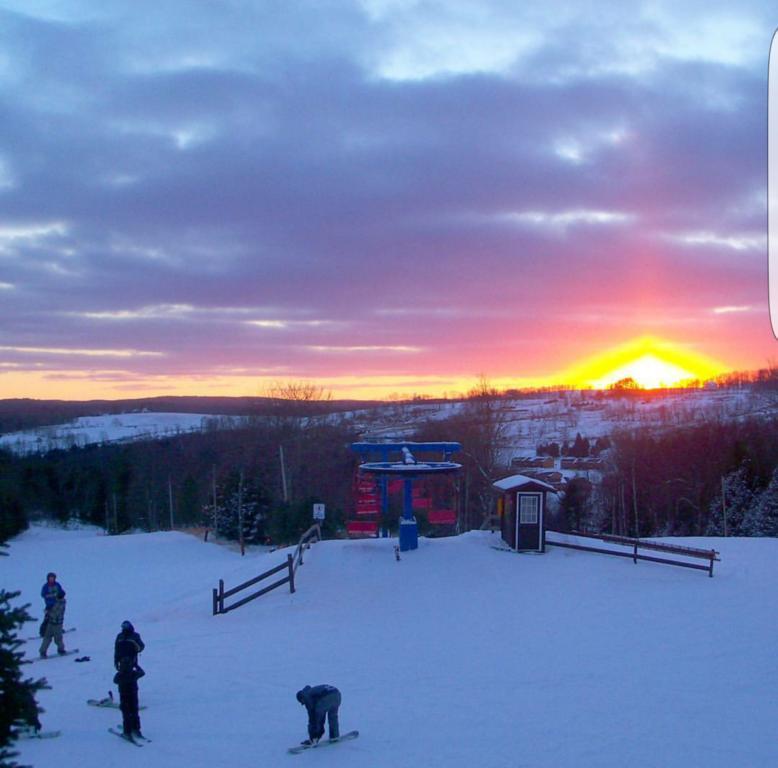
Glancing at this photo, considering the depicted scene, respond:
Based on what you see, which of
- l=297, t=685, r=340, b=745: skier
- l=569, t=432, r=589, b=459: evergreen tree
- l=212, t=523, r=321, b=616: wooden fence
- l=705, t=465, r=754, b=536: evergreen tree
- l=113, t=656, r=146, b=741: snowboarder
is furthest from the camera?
l=569, t=432, r=589, b=459: evergreen tree

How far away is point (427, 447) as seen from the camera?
23734 millimetres

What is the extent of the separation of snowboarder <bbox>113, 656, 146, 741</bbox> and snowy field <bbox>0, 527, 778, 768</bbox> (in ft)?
1.02

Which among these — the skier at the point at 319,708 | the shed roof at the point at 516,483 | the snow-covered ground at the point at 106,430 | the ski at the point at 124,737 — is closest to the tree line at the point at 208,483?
the shed roof at the point at 516,483

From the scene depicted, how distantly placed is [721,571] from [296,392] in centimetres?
3598

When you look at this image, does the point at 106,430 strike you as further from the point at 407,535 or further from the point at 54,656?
the point at 54,656

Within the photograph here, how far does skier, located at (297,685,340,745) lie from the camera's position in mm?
8805

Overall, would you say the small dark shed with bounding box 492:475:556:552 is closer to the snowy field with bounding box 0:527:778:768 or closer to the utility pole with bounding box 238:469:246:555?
the snowy field with bounding box 0:527:778:768

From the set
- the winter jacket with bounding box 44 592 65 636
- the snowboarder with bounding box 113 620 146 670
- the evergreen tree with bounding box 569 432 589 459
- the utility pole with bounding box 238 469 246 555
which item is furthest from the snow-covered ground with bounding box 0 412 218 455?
the snowboarder with bounding box 113 620 146 670

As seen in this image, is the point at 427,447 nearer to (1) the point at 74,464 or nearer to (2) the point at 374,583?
(2) the point at 374,583

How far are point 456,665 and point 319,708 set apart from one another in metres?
4.25

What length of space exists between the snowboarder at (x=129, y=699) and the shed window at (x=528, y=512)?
13449 millimetres

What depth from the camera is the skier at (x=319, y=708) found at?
8.80 m

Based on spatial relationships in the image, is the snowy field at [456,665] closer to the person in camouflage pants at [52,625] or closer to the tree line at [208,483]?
the person in camouflage pants at [52,625]

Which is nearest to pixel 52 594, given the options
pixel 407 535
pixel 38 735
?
pixel 38 735
